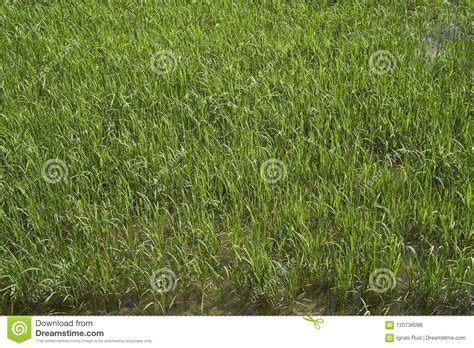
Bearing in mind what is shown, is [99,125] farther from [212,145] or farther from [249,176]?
[249,176]

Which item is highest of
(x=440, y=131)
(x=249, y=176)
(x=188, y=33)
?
(x=188, y=33)

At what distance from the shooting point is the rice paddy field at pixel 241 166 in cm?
393

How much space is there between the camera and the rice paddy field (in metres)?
3.93

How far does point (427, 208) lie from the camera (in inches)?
162

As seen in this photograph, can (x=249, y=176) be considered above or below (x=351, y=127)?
below

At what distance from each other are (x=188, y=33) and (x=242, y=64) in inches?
39.4

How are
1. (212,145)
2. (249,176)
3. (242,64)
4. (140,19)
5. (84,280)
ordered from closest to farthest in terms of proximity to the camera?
(84,280) → (249,176) → (212,145) → (242,64) → (140,19)

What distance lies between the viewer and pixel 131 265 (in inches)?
158

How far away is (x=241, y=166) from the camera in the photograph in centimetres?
469

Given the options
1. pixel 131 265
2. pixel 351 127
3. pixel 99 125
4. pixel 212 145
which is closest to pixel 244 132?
pixel 212 145

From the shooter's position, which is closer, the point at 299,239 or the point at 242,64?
the point at 299,239

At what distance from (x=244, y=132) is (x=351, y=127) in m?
0.92

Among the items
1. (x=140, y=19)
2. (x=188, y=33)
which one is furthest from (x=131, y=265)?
(x=140, y=19)

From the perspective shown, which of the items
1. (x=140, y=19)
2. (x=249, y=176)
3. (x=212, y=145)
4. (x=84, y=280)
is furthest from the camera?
(x=140, y=19)
